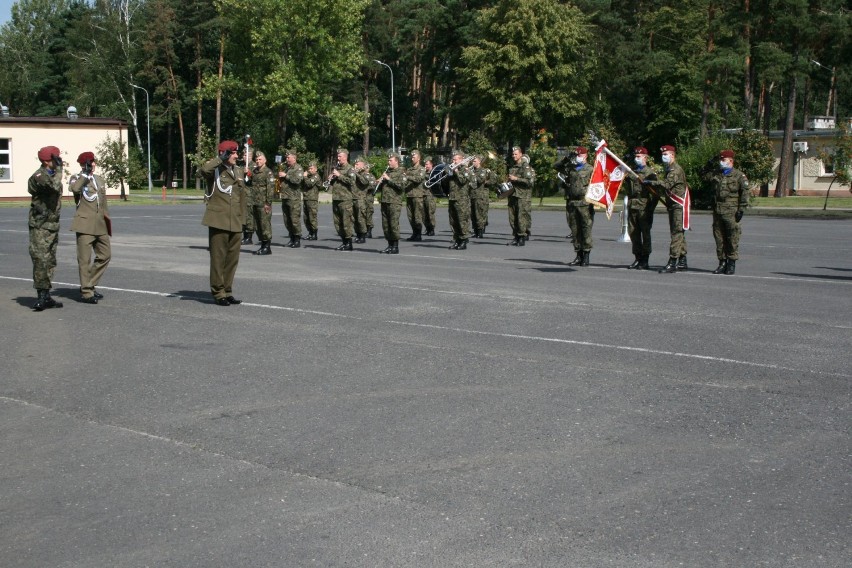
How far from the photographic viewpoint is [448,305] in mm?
13500

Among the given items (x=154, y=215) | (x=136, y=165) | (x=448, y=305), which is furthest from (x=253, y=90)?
(x=448, y=305)

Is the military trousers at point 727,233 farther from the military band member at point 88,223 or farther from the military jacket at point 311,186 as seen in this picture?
the military jacket at point 311,186

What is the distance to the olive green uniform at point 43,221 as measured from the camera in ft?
42.4

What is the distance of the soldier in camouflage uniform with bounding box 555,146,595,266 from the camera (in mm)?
18578

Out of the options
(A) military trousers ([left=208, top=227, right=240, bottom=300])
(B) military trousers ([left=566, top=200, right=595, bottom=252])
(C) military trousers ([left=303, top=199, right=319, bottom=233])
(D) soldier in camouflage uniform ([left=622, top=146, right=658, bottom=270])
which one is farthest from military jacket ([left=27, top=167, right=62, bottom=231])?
(C) military trousers ([left=303, top=199, right=319, bottom=233])

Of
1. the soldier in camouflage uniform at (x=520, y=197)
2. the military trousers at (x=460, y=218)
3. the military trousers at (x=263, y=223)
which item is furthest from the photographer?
the soldier in camouflage uniform at (x=520, y=197)

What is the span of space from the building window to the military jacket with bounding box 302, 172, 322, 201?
41.1 metres

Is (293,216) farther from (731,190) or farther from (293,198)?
(731,190)

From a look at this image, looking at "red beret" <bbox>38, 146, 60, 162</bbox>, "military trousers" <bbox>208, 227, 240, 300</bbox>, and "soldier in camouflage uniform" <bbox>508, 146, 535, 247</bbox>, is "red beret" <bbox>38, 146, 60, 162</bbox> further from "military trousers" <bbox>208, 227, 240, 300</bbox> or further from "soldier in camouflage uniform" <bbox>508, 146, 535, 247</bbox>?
"soldier in camouflage uniform" <bbox>508, 146, 535, 247</bbox>

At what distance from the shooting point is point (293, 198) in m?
23.5

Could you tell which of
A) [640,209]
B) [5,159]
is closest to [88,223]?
[640,209]

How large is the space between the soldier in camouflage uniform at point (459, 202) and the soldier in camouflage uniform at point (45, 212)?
1089cm

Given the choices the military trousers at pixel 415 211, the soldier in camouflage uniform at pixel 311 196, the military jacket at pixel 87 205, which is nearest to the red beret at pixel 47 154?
the military jacket at pixel 87 205

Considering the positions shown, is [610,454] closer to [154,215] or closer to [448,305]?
[448,305]
